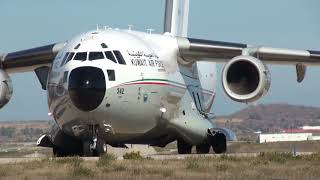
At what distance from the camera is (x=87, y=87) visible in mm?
20578

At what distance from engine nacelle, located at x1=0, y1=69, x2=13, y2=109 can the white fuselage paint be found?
7.12 feet

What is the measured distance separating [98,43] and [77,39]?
82 centimetres

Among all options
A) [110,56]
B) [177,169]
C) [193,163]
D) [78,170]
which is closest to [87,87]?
[110,56]

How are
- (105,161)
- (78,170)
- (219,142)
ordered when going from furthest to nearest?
(219,142)
(105,161)
(78,170)

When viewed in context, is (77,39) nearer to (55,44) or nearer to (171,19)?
(55,44)

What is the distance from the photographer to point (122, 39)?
2264 centimetres

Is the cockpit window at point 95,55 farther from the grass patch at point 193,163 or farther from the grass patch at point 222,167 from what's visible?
the grass patch at point 222,167

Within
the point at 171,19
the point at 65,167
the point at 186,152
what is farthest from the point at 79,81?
the point at 171,19

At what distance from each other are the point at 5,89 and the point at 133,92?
14.8ft

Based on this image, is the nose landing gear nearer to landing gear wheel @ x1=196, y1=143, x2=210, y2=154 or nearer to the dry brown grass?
the dry brown grass

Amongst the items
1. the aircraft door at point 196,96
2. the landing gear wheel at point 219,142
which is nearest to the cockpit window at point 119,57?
the aircraft door at point 196,96

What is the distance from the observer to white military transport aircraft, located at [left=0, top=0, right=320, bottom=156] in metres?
21.3

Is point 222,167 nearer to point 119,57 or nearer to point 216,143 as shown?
point 119,57

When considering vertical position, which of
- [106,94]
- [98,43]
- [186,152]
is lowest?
[186,152]
